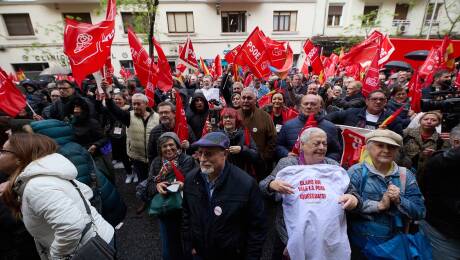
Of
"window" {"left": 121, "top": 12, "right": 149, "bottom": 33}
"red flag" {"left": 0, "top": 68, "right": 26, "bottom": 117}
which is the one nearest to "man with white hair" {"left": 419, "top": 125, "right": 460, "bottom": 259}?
"red flag" {"left": 0, "top": 68, "right": 26, "bottom": 117}

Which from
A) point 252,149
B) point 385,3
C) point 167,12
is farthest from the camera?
point 385,3

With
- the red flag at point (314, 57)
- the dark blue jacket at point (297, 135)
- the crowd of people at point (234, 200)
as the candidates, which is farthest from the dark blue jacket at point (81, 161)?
the red flag at point (314, 57)

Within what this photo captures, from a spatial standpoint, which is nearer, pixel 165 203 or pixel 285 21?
pixel 165 203

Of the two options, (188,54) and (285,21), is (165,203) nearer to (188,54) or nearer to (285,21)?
(188,54)

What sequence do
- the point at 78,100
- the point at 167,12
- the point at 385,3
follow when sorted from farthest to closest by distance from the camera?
the point at 385,3 < the point at 167,12 < the point at 78,100

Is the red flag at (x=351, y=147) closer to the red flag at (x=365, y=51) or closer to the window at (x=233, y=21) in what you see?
the red flag at (x=365, y=51)

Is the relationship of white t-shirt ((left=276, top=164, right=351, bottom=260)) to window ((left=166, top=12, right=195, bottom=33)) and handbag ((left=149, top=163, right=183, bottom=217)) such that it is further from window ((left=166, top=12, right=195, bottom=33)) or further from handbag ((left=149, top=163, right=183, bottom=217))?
window ((left=166, top=12, right=195, bottom=33))

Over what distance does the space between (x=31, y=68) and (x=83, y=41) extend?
68.1ft

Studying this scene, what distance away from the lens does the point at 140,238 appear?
3.60 metres

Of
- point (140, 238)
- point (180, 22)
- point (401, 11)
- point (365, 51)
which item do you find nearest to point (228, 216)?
point (140, 238)

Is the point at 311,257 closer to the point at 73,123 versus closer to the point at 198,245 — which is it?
the point at 198,245

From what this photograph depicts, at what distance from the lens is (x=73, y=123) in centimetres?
387

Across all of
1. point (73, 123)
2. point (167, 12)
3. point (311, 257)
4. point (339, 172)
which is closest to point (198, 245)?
point (311, 257)

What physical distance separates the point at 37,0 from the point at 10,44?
3.89 meters
